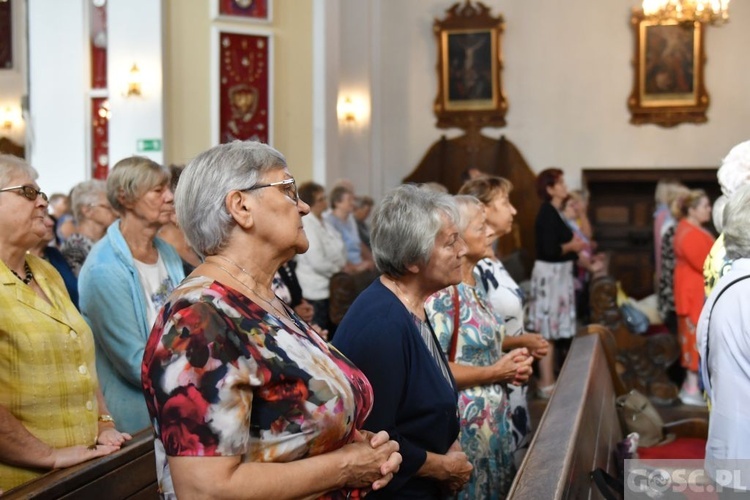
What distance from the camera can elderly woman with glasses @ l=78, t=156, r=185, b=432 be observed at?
345 cm

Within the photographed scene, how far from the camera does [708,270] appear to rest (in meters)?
3.82

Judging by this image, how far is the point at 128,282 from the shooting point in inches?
138

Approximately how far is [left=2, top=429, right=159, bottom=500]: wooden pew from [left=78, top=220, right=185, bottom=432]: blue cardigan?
0.51 metres

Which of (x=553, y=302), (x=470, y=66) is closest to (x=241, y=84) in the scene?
(x=553, y=302)

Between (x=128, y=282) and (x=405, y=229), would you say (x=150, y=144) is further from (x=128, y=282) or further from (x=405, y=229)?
(x=405, y=229)

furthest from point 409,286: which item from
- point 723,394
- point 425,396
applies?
point 723,394

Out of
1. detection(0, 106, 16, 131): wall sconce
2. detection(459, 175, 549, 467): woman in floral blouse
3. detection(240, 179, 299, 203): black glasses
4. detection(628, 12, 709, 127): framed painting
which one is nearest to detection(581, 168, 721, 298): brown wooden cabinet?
detection(628, 12, 709, 127): framed painting

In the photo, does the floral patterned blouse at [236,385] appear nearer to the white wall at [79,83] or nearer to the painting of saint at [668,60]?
the white wall at [79,83]

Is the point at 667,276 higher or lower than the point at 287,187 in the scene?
lower

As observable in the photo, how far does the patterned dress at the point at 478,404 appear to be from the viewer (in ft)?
10.9

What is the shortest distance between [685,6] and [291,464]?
1024cm

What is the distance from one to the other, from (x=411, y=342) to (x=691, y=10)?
30.7 ft

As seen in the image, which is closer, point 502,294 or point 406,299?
point 406,299

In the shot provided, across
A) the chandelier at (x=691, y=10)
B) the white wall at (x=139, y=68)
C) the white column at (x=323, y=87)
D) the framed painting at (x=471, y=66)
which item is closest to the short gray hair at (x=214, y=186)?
the white wall at (x=139, y=68)
